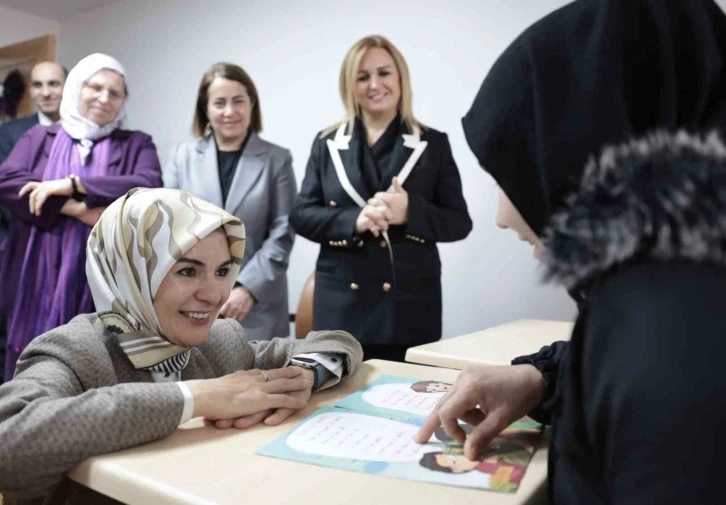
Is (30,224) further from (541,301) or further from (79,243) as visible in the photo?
(541,301)

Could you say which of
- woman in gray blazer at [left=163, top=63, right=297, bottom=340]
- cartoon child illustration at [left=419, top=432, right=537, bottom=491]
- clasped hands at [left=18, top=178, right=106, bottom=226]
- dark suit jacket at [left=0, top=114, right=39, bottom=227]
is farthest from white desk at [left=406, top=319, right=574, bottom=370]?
dark suit jacket at [left=0, top=114, right=39, bottom=227]

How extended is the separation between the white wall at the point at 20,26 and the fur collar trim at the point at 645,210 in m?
3.23

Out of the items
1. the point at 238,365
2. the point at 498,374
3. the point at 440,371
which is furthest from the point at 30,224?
the point at 498,374

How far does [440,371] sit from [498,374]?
13.7 inches

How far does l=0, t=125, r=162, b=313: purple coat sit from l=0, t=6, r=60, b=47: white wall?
1256 mm

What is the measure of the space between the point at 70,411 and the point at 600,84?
76 centimetres

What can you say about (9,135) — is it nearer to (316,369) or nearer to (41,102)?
(41,102)

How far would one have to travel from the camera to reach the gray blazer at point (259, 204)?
227 centimetres

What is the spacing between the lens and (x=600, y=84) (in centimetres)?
66

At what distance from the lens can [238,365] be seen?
4.09ft

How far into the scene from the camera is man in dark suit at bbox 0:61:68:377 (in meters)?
2.15

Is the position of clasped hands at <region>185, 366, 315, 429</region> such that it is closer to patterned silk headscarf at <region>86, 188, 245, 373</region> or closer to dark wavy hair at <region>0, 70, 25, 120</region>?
patterned silk headscarf at <region>86, 188, 245, 373</region>

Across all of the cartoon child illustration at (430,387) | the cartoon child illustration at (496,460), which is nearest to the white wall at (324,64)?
the cartoon child illustration at (430,387)

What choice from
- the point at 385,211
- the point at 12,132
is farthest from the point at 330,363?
the point at 12,132
